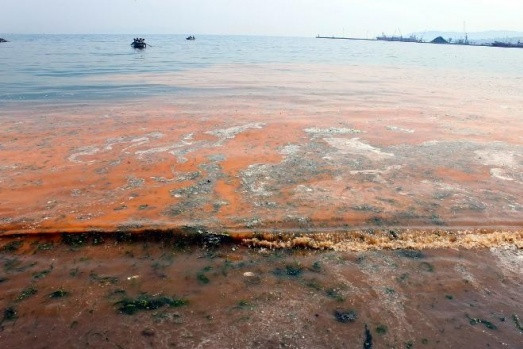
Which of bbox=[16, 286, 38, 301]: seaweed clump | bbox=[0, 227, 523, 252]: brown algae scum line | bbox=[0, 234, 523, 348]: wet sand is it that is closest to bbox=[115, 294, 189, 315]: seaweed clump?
bbox=[0, 234, 523, 348]: wet sand

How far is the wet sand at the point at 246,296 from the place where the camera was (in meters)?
3.29

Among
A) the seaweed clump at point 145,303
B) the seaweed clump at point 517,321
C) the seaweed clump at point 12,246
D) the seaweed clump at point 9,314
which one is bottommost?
the seaweed clump at point 9,314

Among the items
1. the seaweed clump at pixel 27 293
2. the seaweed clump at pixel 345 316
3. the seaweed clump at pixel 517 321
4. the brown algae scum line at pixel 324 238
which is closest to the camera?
the seaweed clump at pixel 517 321

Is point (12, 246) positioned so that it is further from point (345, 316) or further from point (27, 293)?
point (345, 316)

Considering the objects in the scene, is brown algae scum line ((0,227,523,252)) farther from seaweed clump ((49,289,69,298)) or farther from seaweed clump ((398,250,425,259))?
seaweed clump ((49,289,69,298))

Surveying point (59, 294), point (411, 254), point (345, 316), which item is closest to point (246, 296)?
point (345, 316)

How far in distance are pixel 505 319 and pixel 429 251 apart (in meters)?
1.17

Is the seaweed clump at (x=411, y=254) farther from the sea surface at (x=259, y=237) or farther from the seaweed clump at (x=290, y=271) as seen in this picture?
the seaweed clump at (x=290, y=271)

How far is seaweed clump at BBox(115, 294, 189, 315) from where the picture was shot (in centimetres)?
358

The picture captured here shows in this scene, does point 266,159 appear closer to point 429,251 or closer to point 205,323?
point 429,251

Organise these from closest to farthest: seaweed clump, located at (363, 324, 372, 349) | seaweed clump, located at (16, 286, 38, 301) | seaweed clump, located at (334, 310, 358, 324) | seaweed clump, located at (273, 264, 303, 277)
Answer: seaweed clump, located at (363, 324, 372, 349) < seaweed clump, located at (334, 310, 358, 324) < seaweed clump, located at (16, 286, 38, 301) < seaweed clump, located at (273, 264, 303, 277)

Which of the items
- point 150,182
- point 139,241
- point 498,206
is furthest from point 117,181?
point 498,206

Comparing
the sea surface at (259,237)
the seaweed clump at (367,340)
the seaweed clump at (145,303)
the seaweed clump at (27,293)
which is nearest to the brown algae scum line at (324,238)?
the sea surface at (259,237)

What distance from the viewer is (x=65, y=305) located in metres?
3.62
